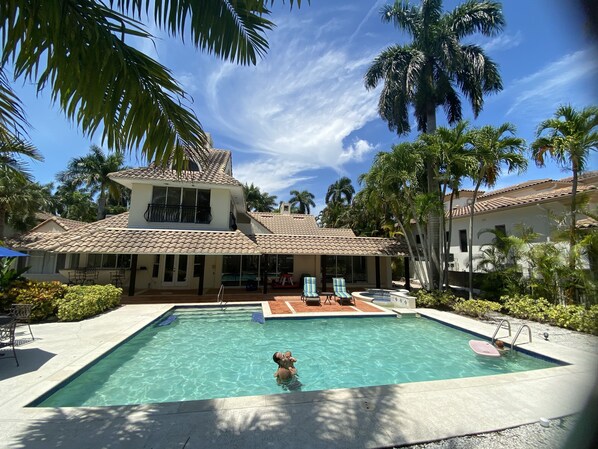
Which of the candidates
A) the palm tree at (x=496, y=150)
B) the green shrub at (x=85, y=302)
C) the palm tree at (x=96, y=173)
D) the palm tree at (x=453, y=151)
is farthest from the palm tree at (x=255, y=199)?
the palm tree at (x=496, y=150)

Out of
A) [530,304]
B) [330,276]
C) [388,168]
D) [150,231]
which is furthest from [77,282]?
[530,304]

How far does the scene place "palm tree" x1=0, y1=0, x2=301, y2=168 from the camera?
2496 millimetres

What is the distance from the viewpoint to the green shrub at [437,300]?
44.3 ft

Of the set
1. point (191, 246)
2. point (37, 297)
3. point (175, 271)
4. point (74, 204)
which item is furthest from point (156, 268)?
point (74, 204)

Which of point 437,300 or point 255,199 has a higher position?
point 255,199

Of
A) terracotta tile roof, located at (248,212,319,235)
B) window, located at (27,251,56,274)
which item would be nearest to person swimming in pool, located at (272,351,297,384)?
terracotta tile roof, located at (248,212,319,235)

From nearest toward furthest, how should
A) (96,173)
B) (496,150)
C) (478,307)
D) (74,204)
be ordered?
1. (478,307)
2. (496,150)
3. (96,173)
4. (74,204)

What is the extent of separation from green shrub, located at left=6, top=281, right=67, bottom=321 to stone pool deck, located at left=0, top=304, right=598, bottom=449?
4.93 metres

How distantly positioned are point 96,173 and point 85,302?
26570mm

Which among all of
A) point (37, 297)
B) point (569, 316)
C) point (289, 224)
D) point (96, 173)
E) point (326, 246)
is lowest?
point (569, 316)

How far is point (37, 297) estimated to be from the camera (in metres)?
9.88

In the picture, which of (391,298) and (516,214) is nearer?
(391,298)

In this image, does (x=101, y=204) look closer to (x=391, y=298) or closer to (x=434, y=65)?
(x=391, y=298)

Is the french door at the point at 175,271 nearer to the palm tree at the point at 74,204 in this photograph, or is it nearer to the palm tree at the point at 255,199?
the palm tree at the point at 74,204
